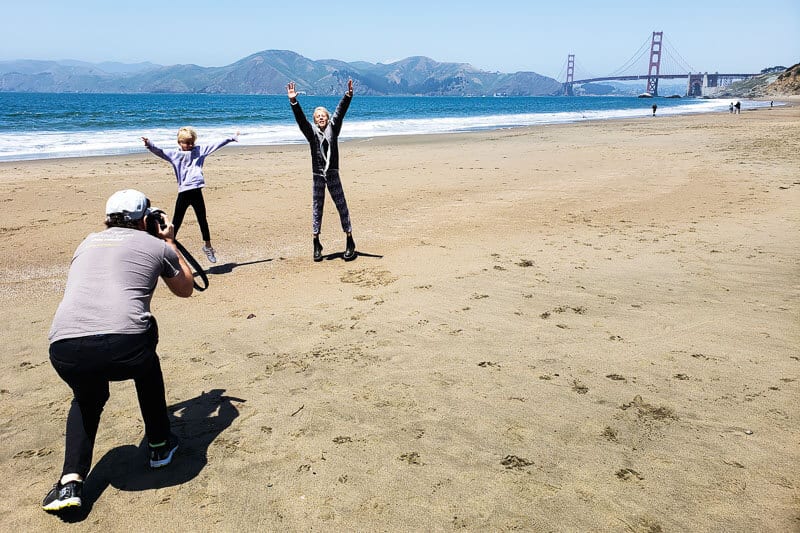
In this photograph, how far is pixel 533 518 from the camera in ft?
8.59

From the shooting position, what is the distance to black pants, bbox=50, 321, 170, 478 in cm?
258

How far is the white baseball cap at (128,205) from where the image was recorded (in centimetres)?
282

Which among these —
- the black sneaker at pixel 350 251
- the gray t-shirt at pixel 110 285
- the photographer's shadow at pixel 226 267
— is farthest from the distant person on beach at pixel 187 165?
the gray t-shirt at pixel 110 285

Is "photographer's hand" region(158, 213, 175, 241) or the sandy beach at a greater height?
"photographer's hand" region(158, 213, 175, 241)

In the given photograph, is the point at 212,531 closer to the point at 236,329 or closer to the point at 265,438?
the point at 265,438

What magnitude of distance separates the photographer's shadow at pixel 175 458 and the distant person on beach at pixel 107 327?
23 cm

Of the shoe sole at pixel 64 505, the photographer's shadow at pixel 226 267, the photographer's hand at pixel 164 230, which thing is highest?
the photographer's hand at pixel 164 230

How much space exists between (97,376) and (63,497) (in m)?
0.60

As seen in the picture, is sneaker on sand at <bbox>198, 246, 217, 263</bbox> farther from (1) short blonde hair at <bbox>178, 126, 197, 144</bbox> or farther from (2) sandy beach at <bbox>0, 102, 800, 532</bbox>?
(1) short blonde hair at <bbox>178, 126, 197, 144</bbox>

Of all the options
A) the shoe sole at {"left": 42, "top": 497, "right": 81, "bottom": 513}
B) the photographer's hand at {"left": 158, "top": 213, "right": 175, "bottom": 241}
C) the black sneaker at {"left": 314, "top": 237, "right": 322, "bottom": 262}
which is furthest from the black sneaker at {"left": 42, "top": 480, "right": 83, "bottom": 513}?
the black sneaker at {"left": 314, "top": 237, "right": 322, "bottom": 262}

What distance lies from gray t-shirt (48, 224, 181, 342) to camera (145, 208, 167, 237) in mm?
154

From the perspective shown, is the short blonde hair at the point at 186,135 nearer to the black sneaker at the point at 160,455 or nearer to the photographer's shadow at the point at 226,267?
the photographer's shadow at the point at 226,267

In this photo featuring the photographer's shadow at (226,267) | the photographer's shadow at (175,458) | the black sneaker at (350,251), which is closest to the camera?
the photographer's shadow at (175,458)

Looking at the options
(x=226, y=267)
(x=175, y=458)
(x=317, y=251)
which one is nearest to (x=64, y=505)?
(x=175, y=458)
